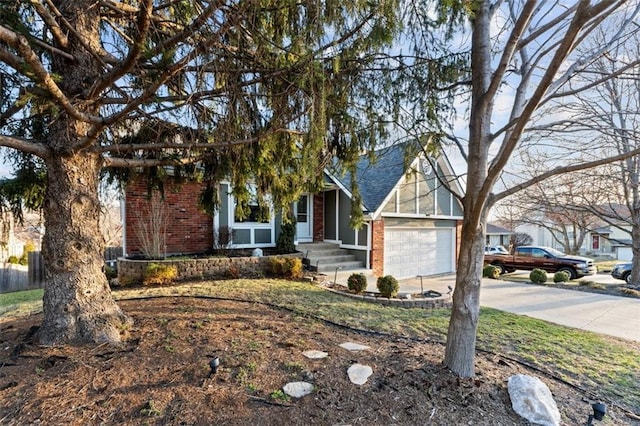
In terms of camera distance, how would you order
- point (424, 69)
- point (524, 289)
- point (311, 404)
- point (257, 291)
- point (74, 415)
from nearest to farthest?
point (74, 415) → point (311, 404) → point (424, 69) → point (257, 291) → point (524, 289)

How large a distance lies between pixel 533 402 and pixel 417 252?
10388 mm

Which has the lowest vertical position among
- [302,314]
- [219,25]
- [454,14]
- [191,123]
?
[302,314]

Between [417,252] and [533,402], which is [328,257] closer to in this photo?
[417,252]

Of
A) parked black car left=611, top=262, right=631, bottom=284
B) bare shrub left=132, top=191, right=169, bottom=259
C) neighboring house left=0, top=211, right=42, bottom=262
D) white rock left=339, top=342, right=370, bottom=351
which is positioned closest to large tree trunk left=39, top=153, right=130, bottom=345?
neighboring house left=0, top=211, right=42, bottom=262

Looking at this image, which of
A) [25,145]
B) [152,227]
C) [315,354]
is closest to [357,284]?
[315,354]

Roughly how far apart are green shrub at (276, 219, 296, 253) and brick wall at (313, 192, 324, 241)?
6.01 ft

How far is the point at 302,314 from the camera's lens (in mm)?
5391

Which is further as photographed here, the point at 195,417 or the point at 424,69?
the point at 424,69

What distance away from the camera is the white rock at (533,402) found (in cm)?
280

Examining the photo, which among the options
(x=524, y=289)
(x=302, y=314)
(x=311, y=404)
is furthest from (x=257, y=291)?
(x=524, y=289)

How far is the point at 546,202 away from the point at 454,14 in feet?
38.8

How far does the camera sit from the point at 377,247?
37.1 feet

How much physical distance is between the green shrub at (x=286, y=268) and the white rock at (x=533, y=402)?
6.84 metres

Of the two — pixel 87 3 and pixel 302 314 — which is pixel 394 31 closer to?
pixel 87 3
